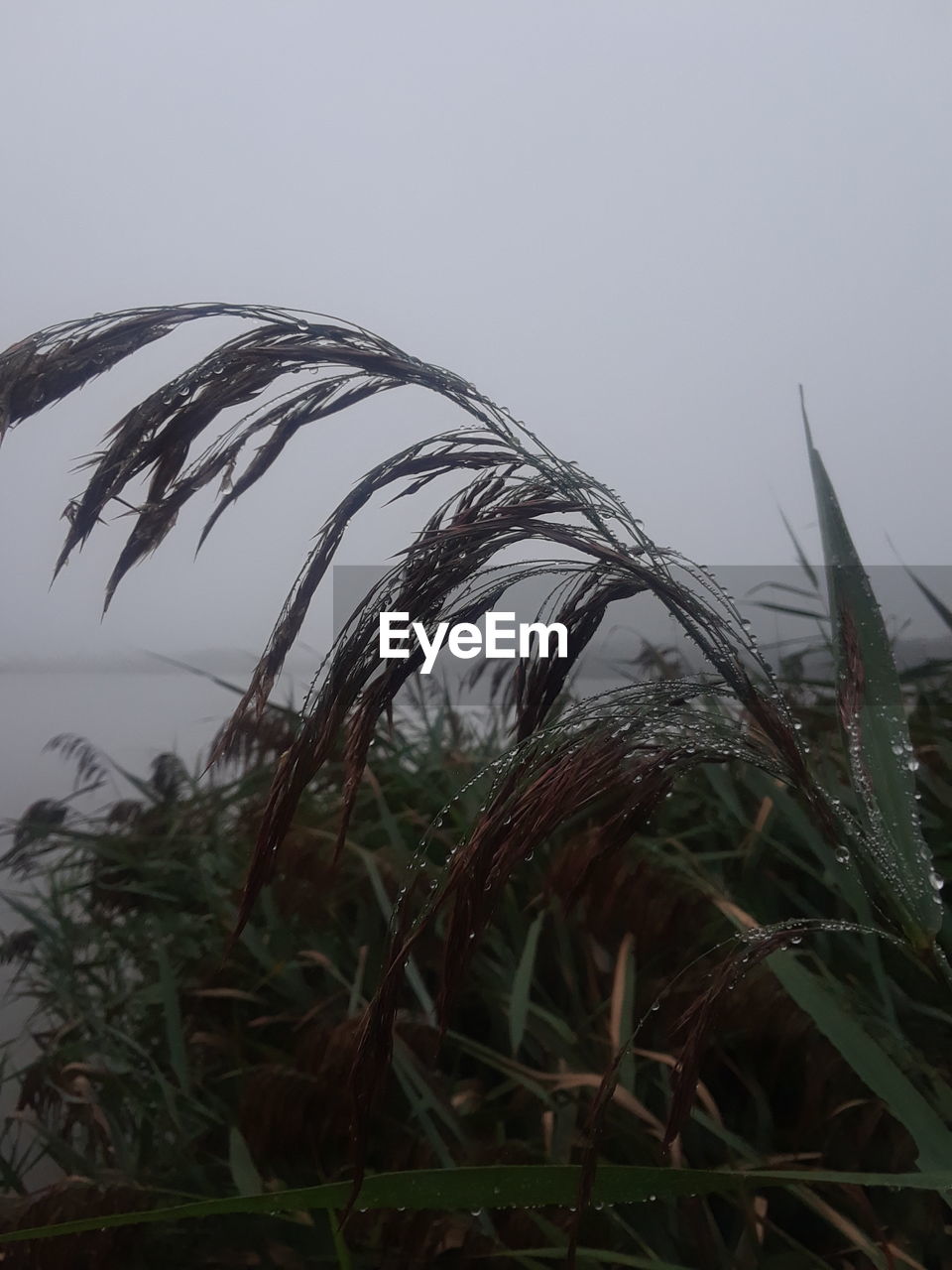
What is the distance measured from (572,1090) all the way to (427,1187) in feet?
0.89

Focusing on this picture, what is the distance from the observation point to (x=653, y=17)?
864 mm

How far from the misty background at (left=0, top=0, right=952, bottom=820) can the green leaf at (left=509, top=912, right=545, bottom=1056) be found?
1.06 ft

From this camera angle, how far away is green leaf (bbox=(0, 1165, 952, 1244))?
486 millimetres

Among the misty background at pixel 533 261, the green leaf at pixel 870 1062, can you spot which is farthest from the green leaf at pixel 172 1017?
the green leaf at pixel 870 1062

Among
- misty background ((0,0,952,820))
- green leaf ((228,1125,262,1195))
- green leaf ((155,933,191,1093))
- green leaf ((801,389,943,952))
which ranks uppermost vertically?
misty background ((0,0,952,820))

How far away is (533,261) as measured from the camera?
87 cm

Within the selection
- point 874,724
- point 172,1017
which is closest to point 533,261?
point 874,724

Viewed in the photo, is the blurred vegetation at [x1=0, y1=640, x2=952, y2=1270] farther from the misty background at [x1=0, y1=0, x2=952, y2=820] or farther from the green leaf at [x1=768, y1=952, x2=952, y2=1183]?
the misty background at [x1=0, y1=0, x2=952, y2=820]

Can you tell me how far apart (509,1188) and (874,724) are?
1.08ft

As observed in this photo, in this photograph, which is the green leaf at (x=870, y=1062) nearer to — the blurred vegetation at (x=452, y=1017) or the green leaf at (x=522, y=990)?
the blurred vegetation at (x=452, y=1017)

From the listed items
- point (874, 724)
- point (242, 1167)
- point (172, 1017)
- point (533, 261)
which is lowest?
point (242, 1167)

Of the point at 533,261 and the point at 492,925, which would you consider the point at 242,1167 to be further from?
the point at 533,261

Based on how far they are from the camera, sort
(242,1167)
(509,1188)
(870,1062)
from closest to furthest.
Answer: (509,1188) → (870,1062) → (242,1167)

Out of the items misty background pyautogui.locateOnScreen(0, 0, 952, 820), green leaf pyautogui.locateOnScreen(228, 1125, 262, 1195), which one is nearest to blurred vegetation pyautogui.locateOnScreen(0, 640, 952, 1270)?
green leaf pyautogui.locateOnScreen(228, 1125, 262, 1195)
